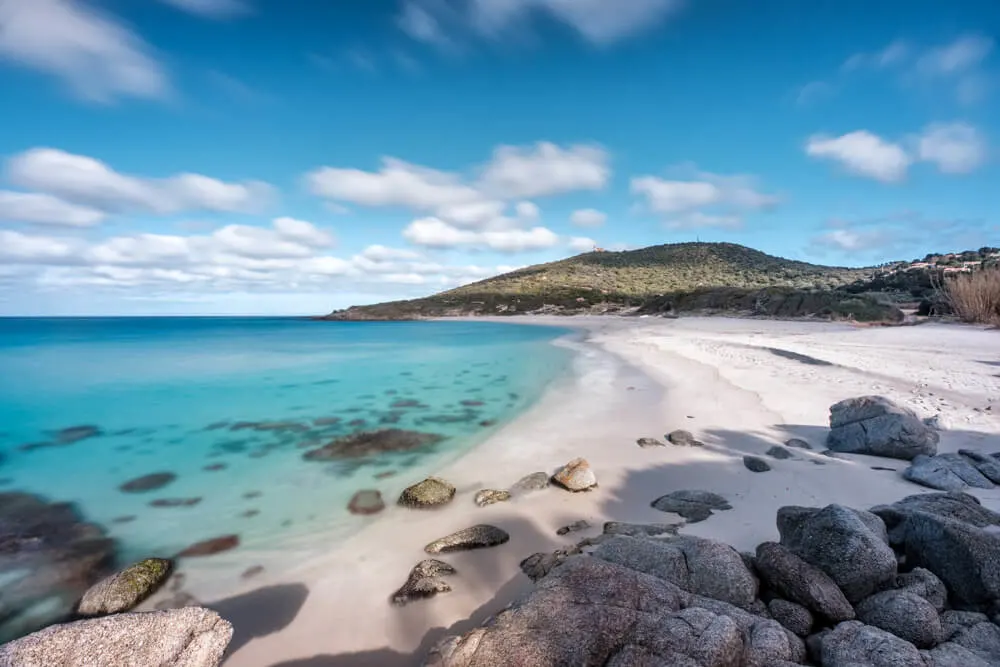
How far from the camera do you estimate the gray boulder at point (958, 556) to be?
328 cm

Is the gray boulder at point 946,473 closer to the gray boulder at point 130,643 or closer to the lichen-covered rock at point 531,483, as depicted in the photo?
the lichen-covered rock at point 531,483

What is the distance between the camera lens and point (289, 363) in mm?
27797

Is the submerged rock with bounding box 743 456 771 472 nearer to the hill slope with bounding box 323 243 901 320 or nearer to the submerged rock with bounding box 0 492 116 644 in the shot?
the submerged rock with bounding box 0 492 116 644

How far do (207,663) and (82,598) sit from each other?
2594mm

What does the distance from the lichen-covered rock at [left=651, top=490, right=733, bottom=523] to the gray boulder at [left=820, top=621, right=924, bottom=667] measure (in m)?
2.48

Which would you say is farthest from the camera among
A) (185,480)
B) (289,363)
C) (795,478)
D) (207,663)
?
(289,363)

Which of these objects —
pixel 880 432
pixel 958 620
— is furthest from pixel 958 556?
pixel 880 432

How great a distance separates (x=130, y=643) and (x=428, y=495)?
383 cm

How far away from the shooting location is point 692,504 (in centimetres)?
570

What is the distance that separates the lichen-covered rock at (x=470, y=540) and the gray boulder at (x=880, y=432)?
5.94m

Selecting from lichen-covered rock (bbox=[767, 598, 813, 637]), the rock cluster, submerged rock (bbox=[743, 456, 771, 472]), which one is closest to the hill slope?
submerged rock (bbox=[743, 456, 771, 472])

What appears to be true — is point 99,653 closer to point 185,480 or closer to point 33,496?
point 185,480

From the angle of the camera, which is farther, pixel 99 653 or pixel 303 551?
pixel 303 551

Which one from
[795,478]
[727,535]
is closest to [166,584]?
[727,535]
